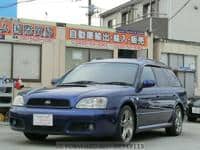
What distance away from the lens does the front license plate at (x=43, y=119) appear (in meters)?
9.87

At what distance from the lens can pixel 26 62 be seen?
2500cm

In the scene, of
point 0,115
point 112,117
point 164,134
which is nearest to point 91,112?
point 112,117

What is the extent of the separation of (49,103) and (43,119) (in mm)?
299

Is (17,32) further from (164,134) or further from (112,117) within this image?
(112,117)

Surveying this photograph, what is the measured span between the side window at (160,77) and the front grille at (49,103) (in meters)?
2.95

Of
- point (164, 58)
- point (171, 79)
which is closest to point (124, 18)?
point (164, 58)

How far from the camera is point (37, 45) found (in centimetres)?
2531

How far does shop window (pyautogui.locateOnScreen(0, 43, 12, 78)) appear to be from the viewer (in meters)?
24.2

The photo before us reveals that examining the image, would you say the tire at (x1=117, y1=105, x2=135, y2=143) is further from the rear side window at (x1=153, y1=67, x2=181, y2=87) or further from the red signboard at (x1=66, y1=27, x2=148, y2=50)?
the red signboard at (x1=66, y1=27, x2=148, y2=50)

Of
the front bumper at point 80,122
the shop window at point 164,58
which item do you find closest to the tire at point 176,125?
the front bumper at point 80,122

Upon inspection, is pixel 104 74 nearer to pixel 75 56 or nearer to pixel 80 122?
pixel 80 122

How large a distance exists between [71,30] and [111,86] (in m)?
15.9

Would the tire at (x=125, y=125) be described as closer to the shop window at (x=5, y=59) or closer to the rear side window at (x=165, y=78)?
the rear side window at (x=165, y=78)

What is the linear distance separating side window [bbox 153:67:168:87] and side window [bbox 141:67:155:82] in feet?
0.89
